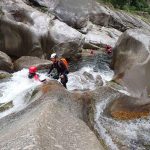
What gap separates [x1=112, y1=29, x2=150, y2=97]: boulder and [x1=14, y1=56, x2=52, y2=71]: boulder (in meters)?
4.64

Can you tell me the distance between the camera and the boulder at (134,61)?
17750mm

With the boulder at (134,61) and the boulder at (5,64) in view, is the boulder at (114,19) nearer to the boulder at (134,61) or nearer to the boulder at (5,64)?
the boulder at (134,61)

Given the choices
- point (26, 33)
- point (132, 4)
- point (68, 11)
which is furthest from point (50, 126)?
point (132, 4)

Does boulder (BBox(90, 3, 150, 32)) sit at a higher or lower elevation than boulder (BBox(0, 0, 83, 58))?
lower

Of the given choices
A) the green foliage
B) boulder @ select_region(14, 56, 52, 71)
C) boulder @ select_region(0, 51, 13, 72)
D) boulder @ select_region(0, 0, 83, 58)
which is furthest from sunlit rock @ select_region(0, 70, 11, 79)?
the green foliage

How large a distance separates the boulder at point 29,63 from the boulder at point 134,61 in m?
4.64

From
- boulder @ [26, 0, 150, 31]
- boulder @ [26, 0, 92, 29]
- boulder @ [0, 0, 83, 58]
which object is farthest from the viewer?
boulder @ [26, 0, 150, 31]

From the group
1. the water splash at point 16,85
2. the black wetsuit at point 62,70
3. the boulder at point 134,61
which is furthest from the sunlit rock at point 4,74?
the boulder at point 134,61

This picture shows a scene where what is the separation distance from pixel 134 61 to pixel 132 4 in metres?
37.9

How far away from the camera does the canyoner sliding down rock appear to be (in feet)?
28.1

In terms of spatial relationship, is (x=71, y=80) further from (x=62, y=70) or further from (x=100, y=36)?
(x=100, y=36)

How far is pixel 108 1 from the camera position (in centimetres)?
4894

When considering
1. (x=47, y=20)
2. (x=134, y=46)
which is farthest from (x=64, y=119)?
(x=47, y=20)

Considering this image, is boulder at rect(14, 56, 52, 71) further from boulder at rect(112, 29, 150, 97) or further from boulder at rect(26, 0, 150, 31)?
boulder at rect(26, 0, 150, 31)
